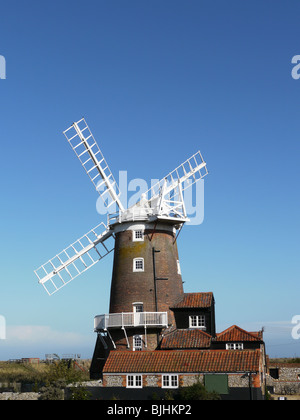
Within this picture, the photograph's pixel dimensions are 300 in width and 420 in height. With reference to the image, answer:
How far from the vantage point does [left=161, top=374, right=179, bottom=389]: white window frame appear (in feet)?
118

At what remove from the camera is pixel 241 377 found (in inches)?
1375

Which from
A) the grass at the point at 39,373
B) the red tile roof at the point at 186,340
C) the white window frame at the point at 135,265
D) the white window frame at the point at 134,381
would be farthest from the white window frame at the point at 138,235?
the grass at the point at 39,373

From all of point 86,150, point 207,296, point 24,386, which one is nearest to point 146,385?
point 207,296

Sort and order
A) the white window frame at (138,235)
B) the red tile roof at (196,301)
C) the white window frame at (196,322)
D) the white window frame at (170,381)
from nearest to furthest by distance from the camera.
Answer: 1. the white window frame at (170,381)
2. the red tile roof at (196,301)
3. the white window frame at (196,322)
4. the white window frame at (138,235)

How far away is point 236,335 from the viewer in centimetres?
4072

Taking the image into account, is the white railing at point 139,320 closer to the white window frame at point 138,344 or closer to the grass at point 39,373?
the white window frame at point 138,344

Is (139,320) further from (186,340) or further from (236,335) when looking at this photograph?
(236,335)

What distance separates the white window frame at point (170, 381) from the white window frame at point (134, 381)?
1.50 m

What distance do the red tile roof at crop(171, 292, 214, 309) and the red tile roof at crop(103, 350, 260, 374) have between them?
176 inches

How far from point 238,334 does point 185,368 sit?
21.1ft

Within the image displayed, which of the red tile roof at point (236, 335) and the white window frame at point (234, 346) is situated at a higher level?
the red tile roof at point (236, 335)

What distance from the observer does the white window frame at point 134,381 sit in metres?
36.7
